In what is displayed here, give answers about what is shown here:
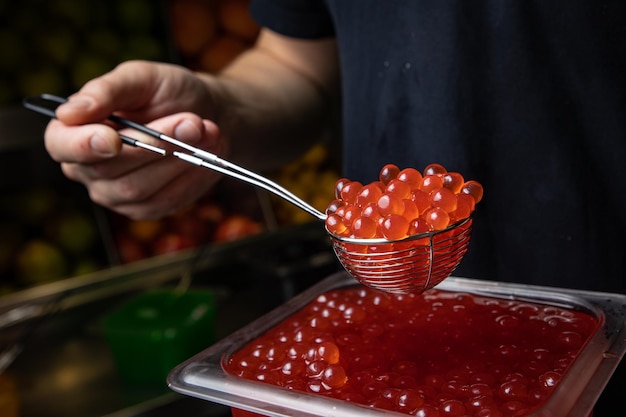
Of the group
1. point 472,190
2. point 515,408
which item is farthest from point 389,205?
point 515,408

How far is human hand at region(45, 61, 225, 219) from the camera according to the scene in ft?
3.43

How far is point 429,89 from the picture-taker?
4.05ft

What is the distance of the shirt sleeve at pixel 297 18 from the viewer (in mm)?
1495

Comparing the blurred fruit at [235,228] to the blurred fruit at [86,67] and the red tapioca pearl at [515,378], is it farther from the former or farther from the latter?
the red tapioca pearl at [515,378]

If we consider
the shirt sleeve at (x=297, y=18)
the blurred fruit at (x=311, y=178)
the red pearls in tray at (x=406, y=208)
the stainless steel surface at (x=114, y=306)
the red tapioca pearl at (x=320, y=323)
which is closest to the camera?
the red pearls in tray at (x=406, y=208)

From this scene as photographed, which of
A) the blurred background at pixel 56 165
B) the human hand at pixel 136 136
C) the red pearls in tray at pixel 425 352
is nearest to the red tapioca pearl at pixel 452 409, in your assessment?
the red pearls in tray at pixel 425 352

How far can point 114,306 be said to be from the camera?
2.18 m

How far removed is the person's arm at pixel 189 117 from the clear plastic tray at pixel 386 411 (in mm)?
374

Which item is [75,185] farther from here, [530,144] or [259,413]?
[259,413]

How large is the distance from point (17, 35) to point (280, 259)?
1042 mm

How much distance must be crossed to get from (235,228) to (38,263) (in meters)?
0.65

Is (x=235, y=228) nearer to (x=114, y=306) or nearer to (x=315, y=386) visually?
(x=114, y=306)

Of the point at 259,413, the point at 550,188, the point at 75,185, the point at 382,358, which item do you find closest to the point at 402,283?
the point at 382,358

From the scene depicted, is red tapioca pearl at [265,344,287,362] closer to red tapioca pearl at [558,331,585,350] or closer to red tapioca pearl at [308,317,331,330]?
red tapioca pearl at [308,317,331,330]
